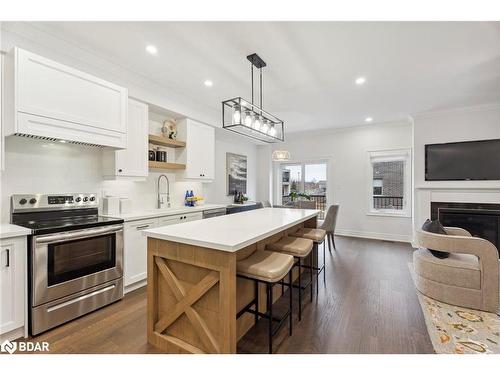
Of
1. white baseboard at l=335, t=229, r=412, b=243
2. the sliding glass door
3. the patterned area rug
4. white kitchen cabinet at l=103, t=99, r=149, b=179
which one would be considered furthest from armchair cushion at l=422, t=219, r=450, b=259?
white kitchen cabinet at l=103, t=99, r=149, b=179

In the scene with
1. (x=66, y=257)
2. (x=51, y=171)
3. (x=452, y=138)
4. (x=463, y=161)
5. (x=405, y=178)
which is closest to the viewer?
(x=66, y=257)

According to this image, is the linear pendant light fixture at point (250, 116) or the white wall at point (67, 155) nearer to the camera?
the white wall at point (67, 155)

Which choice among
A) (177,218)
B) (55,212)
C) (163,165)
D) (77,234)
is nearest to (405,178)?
→ (177,218)

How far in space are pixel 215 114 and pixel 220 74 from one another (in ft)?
5.15

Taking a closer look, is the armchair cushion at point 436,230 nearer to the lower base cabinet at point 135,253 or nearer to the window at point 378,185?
the window at point 378,185

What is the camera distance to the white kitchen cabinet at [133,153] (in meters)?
2.91

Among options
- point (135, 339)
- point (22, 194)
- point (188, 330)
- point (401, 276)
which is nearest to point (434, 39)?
point (401, 276)

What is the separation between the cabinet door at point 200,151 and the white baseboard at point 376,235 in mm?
3587

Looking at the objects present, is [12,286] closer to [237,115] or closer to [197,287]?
[197,287]

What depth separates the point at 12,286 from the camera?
1.88 m

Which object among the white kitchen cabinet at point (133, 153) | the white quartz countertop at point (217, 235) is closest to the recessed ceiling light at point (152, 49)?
the white kitchen cabinet at point (133, 153)

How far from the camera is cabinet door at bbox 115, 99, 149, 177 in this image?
9.68 feet

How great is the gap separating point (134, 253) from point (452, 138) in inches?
220

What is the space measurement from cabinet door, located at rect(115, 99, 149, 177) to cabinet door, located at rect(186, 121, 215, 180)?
860mm
